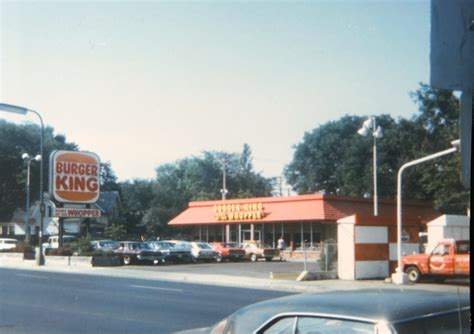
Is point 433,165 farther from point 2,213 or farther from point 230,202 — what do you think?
point 2,213

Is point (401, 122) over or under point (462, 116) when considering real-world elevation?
over

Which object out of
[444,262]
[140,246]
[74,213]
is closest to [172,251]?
[140,246]

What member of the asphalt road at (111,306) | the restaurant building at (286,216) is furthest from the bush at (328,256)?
the restaurant building at (286,216)

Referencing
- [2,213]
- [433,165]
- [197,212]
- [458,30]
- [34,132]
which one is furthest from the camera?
[2,213]

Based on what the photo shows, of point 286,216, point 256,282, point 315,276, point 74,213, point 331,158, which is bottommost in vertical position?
point 256,282

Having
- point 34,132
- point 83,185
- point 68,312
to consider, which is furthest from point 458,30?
point 34,132

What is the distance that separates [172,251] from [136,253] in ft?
8.22

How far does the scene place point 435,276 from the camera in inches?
899

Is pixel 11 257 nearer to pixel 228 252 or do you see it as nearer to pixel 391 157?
pixel 228 252

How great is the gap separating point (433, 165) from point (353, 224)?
25190 mm

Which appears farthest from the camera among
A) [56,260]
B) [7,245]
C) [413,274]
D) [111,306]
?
[7,245]

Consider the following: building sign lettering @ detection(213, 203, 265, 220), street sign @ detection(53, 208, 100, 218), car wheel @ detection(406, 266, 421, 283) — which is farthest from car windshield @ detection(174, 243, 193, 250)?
car wheel @ detection(406, 266, 421, 283)

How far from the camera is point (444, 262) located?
22.4m

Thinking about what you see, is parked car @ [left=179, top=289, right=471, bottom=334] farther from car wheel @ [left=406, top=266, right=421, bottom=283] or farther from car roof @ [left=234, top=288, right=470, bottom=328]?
car wheel @ [left=406, top=266, right=421, bottom=283]
